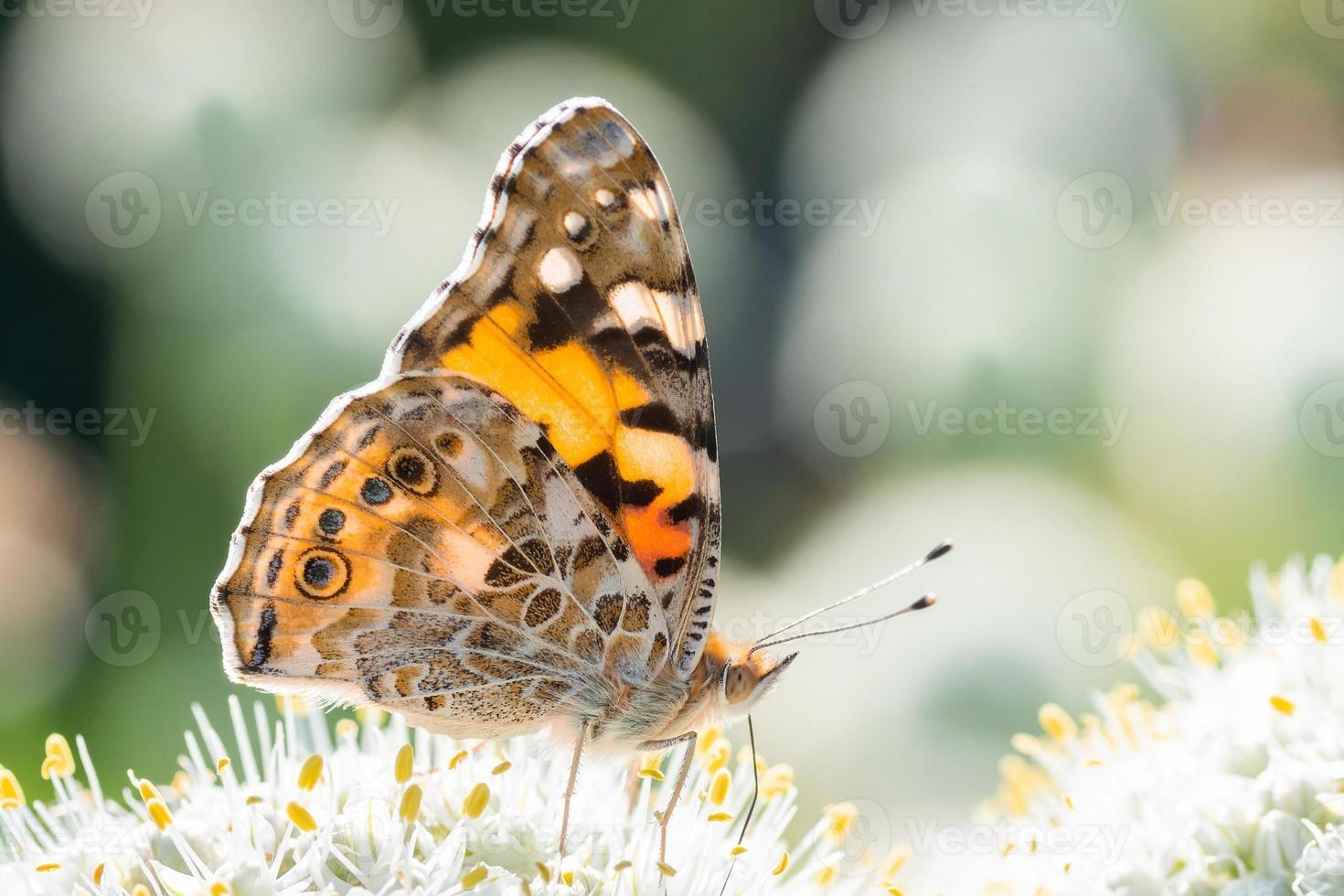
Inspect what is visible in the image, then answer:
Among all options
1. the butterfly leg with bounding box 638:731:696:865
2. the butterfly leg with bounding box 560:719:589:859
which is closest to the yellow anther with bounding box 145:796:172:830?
the butterfly leg with bounding box 560:719:589:859

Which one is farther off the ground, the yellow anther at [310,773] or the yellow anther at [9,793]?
the yellow anther at [310,773]

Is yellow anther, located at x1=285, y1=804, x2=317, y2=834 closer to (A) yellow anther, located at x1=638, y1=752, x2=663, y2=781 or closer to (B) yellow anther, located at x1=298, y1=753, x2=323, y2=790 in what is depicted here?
(B) yellow anther, located at x1=298, y1=753, x2=323, y2=790

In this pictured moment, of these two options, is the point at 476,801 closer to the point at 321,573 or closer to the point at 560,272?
the point at 321,573

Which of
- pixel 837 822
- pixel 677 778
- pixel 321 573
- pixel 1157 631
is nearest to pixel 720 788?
pixel 677 778

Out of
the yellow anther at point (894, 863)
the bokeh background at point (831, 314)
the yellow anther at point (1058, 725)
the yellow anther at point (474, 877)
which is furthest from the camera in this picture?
the bokeh background at point (831, 314)

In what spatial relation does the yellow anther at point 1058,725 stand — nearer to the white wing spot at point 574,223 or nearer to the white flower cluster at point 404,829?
the white flower cluster at point 404,829

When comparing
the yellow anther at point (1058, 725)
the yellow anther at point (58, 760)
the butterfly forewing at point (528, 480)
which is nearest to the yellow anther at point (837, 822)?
the butterfly forewing at point (528, 480)
